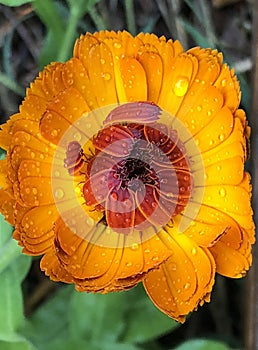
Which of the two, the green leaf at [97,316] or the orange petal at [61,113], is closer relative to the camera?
the orange petal at [61,113]

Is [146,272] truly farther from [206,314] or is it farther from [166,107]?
[206,314]

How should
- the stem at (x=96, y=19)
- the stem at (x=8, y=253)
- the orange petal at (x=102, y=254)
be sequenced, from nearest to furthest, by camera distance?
1. the orange petal at (x=102, y=254)
2. the stem at (x=8, y=253)
3. the stem at (x=96, y=19)

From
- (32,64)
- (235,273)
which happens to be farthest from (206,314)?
(32,64)

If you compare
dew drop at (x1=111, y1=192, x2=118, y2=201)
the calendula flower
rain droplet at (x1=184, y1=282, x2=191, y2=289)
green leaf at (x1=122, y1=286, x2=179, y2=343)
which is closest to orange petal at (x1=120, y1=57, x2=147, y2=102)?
the calendula flower

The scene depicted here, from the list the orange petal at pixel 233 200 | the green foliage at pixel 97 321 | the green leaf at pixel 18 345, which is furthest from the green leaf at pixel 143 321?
the orange petal at pixel 233 200

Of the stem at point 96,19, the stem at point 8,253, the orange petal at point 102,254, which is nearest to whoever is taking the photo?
the orange petal at point 102,254

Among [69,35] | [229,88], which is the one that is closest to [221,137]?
[229,88]

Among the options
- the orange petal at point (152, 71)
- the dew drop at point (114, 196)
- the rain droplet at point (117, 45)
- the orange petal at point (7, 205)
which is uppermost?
the rain droplet at point (117, 45)

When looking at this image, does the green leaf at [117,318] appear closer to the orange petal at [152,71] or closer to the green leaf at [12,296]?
the green leaf at [12,296]
